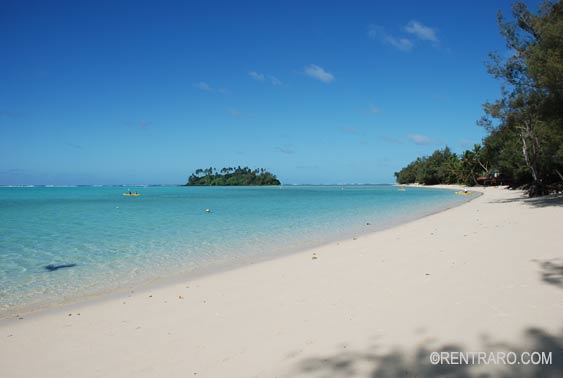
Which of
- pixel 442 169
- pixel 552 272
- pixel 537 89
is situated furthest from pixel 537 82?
pixel 442 169

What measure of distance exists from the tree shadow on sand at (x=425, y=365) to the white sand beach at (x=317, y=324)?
2cm

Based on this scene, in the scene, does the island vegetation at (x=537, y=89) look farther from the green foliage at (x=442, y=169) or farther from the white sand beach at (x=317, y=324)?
the green foliage at (x=442, y=169)

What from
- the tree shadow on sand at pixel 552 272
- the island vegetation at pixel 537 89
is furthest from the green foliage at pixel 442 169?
the tree shadow on sand at pixel 552 272

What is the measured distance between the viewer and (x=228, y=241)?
47.6ft

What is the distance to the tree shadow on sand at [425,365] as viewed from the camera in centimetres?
310

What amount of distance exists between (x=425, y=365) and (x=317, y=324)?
1572 millimetres

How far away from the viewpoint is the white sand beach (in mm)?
3570

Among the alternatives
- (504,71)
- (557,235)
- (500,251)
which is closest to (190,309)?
(500,251)

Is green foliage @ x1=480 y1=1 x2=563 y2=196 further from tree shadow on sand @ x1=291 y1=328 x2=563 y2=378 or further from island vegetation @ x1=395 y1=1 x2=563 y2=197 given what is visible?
tree shadow on sand @ x1=291 y1=328 x2=563 y2=378

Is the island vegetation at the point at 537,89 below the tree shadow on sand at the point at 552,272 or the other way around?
the other way around

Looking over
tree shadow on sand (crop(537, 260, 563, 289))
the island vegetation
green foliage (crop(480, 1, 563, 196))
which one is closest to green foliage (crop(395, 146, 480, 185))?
the island vegetation

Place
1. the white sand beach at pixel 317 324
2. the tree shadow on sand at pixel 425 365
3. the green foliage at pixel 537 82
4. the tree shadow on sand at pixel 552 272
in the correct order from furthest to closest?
the green foliage at pixel 537 82 → the tree shadow on sand at pixel 552 272 → the white sand beach at pixel 317 324 → the tree shadow on sand at pixel 425 365

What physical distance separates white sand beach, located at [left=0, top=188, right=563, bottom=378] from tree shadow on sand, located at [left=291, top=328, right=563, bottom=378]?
2 cm

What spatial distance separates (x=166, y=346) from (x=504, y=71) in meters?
25.6
